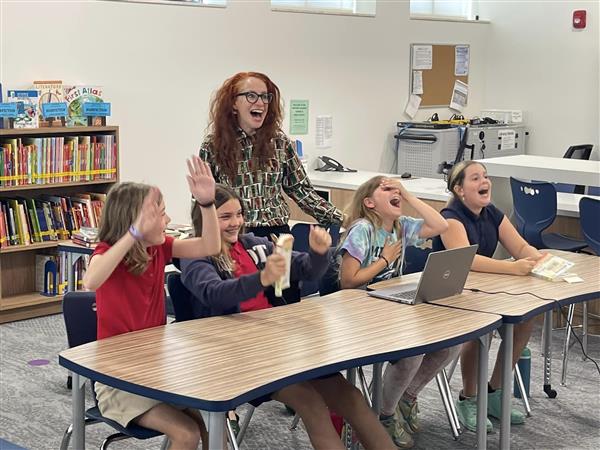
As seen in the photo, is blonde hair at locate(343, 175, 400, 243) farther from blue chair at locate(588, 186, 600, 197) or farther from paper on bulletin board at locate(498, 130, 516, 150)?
paper on bulletin board at locate(498, 130, 516, 150)

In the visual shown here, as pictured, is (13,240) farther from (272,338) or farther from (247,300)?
(272,338)

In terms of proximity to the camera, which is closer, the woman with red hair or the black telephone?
the woman with red hair

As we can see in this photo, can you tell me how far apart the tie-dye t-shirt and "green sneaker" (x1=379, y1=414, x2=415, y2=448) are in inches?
22.7

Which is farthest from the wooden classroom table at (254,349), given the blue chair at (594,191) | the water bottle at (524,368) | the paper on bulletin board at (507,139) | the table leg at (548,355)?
the paper on bulletin board at (507,139)

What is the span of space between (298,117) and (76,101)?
2.13 m

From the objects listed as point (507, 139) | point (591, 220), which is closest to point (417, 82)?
point (507, 139)

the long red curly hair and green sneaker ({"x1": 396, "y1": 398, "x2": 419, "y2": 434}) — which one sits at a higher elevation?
the long red curly hair

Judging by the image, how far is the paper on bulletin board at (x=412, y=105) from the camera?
8516 mm

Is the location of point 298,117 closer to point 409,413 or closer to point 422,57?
point 422,57

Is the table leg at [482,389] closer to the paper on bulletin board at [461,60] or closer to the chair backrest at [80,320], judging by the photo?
the chair backrest at [80,320]

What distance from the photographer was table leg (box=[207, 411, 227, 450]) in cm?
232

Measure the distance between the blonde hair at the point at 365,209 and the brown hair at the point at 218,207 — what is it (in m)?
0.71

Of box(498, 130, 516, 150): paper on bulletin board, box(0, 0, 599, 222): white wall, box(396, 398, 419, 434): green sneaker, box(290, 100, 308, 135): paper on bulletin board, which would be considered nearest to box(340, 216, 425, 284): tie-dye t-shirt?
box(396, 398, 419, 434): green sneaker

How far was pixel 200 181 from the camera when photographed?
307 cm
